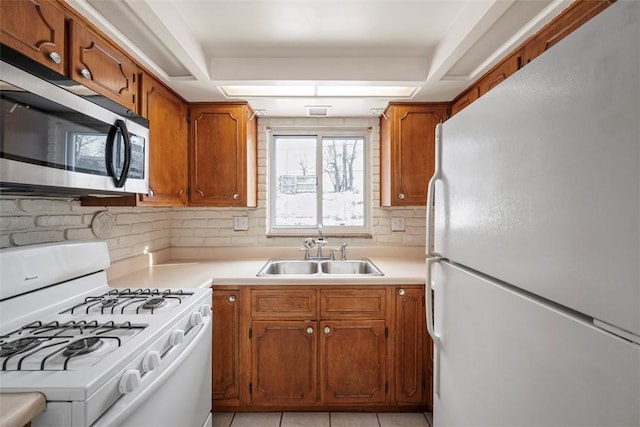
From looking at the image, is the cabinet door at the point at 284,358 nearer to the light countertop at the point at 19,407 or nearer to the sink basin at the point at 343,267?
the sink basin at the point at 343,267

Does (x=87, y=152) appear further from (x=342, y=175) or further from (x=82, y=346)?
(x=342, y=175)

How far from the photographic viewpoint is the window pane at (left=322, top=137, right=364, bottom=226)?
2.66 meters

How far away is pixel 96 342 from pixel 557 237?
4.11 feet

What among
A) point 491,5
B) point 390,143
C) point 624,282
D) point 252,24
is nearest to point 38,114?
point 252,24

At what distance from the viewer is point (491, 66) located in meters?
1.69

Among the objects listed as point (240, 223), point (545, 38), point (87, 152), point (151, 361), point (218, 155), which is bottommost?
point (151, 361)

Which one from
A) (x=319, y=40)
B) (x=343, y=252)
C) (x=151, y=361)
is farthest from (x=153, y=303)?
(x=319, y=40)

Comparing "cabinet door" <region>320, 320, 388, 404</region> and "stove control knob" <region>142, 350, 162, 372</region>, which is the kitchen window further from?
"stove control knob" <region>142, 350, 162, 372</region>

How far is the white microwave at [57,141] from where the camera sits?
829 millimetres

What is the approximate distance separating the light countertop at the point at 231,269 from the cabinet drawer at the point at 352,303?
0.23 feet

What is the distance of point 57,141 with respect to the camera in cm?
98

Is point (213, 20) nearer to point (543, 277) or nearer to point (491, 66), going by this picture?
point (491, 66)

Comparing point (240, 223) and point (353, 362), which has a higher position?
point (240, 223)

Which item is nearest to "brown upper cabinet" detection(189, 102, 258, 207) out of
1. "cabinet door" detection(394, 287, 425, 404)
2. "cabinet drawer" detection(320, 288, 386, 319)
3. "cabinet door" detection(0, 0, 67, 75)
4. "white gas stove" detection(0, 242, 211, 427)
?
"white gas stove" detection(0, 242, 211, 427)
